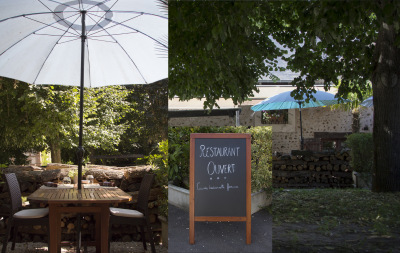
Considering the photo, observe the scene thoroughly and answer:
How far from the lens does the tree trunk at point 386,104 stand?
3.43 metres

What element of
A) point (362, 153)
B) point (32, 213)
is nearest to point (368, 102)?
point (362, 153)

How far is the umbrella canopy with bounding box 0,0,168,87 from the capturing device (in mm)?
3219

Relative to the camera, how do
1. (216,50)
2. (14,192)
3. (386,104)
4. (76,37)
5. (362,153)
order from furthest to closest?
1. (362,153)
2. (386,104)
3. (216,50)
4. (76,37)
5. (14,192)

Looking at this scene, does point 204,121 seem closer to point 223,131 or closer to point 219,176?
point 223,131

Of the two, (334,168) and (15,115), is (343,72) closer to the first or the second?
(334,168)

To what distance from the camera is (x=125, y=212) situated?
3270 millimetres

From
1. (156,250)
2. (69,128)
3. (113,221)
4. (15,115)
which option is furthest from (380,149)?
(15,115)

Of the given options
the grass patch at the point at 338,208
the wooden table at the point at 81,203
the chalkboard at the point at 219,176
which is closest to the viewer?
the wooden table at the point at 81,203

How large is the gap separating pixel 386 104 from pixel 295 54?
851 millimetres

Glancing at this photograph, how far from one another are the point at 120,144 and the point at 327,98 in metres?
1.78

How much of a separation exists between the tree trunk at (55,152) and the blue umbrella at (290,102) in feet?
5.08

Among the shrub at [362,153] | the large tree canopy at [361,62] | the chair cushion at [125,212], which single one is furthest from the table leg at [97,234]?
the shrub at [362,153]

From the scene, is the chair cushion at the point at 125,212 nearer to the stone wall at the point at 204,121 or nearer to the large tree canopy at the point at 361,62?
the stone wall at the point at 204,121

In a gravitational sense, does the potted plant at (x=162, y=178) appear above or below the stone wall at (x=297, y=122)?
below
